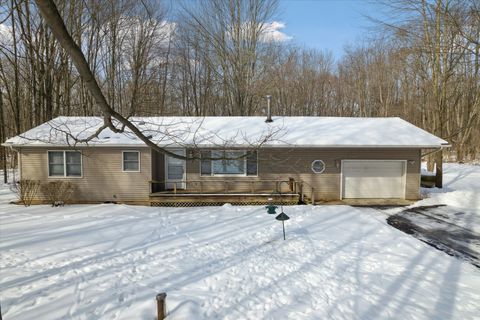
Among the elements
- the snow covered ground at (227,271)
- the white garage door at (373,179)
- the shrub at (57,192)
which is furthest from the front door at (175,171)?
the white garage door at (373,179)

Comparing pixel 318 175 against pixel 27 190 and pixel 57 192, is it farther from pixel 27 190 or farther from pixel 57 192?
pixel 27 190

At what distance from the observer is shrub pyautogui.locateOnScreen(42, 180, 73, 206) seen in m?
10.8

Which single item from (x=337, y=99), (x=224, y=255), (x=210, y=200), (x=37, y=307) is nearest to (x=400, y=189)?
(x=210, y=200)

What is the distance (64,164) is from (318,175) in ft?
35.9

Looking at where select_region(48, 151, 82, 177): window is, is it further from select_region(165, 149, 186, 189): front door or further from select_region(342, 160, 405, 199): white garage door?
select_region(342, 160, 405, 199): white garage door

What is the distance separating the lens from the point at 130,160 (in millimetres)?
11375

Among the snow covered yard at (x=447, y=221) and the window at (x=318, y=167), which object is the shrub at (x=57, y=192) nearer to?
the window at (x=318, y=167)

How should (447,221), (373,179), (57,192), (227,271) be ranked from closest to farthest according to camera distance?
1. (227,271)
2. (447,221)
3. (57,192)
4. (373,179)

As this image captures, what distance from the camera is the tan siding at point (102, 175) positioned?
11281mm

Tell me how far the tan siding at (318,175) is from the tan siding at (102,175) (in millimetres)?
2024

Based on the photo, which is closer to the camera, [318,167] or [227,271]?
[227,271]

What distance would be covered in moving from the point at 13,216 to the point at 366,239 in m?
11.3

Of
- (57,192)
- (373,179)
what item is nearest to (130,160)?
(57,192)

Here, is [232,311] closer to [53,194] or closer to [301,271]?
[301,271]
